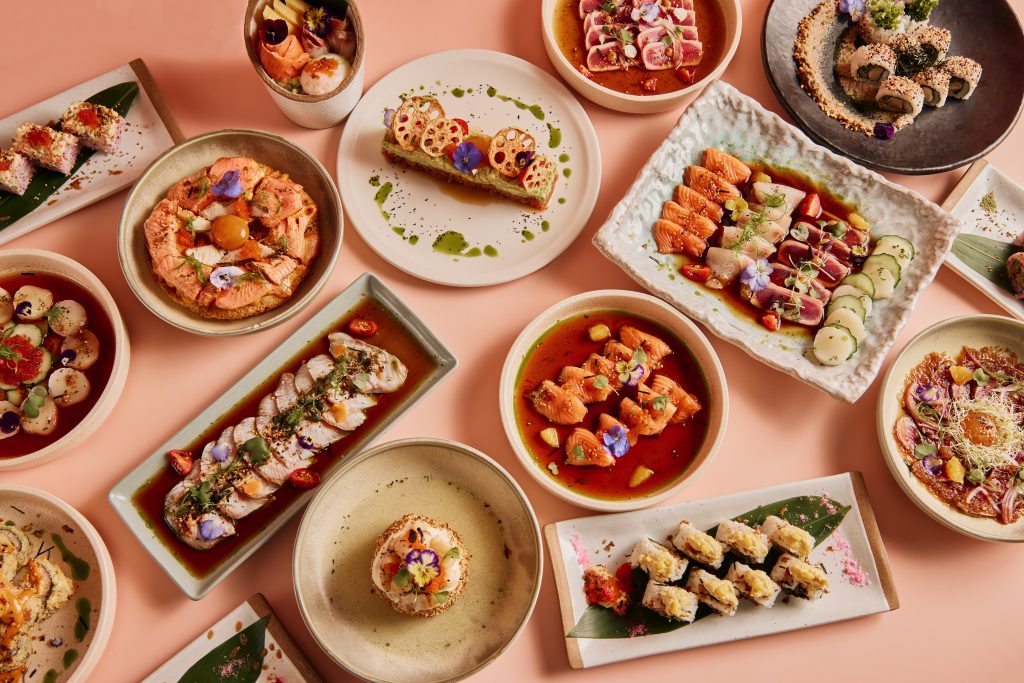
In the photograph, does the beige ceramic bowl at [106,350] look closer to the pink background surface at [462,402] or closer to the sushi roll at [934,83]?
the pink background surface at [462,402]

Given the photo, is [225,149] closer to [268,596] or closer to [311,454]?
[311,454]

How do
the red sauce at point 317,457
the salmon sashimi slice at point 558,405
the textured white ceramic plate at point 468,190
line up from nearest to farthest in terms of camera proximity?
the red sauce at point 317,457 < the salmon sashimi slice at point 558,405 < the textured white ceramic plate at point 468,190

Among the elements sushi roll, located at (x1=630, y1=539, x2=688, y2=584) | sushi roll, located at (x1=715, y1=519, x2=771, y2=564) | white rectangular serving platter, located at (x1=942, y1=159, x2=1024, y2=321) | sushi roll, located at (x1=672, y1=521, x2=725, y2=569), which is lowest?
sushi roll, located at (x1=630, y1=539, x2=688, y2=584)

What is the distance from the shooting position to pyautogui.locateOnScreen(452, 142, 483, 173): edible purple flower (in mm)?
3846

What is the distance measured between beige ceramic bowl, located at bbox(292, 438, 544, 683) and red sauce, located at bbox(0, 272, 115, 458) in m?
1.34

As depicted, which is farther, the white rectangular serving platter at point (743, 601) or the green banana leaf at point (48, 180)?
the green banana leaf at point (48, 180)

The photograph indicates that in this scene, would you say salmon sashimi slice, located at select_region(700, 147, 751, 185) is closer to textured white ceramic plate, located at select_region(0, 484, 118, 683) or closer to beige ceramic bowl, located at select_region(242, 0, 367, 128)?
beige ceramic bowl, located at select_region(242, 0, 367, 128)

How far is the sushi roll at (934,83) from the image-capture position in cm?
416

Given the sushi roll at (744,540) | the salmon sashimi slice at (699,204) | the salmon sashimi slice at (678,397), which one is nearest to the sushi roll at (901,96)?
the salmon sashimi slice at (699,204)

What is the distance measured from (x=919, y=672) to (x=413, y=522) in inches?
114

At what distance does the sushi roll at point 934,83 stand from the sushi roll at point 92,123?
4.53 meters

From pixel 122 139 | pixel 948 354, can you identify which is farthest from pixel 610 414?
pixel 122 139

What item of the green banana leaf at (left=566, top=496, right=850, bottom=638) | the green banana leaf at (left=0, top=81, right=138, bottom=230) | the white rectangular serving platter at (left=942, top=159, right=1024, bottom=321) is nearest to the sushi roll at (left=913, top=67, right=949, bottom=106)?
the white rectangular serving platter at (left=942, top=159, right=1024, bottom=321)

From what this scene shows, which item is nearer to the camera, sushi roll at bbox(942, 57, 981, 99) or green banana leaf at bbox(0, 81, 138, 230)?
green banana leaf at bbox(0, 81, 138, 230)
